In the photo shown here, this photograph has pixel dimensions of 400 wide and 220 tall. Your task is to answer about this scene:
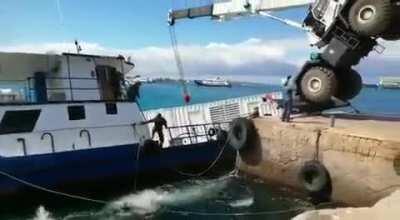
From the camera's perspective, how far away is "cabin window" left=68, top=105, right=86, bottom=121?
1526cm

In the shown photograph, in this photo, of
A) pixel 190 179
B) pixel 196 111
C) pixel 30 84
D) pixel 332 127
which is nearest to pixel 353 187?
pixel 332 127

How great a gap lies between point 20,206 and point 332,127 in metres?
9.14

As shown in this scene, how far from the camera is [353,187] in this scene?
13.3m

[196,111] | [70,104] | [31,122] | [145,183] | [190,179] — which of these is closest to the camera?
[31,122]

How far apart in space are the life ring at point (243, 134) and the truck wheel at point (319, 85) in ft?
8.27

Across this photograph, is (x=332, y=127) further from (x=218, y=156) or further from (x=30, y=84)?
(x=30, y=84)

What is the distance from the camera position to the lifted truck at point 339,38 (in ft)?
53.0

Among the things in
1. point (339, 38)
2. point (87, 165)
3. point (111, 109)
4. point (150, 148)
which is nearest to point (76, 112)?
point (111, 109)

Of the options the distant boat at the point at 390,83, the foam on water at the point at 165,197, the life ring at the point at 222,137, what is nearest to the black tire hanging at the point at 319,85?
the life ring at the point at 222,137

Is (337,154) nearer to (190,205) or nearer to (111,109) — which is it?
(190,205)

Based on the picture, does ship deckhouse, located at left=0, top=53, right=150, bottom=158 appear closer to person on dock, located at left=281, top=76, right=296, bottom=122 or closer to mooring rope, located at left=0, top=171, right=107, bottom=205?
mooring rope, located at left=0, top=171, right=107, bottom=205

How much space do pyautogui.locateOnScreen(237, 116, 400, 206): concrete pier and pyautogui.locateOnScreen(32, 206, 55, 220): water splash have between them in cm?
695

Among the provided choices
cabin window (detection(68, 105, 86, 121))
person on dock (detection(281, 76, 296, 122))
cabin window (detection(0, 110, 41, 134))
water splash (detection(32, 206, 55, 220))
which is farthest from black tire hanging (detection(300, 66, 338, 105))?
water splash (detection(32, 206, 55, 220))

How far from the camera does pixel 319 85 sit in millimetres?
17672
